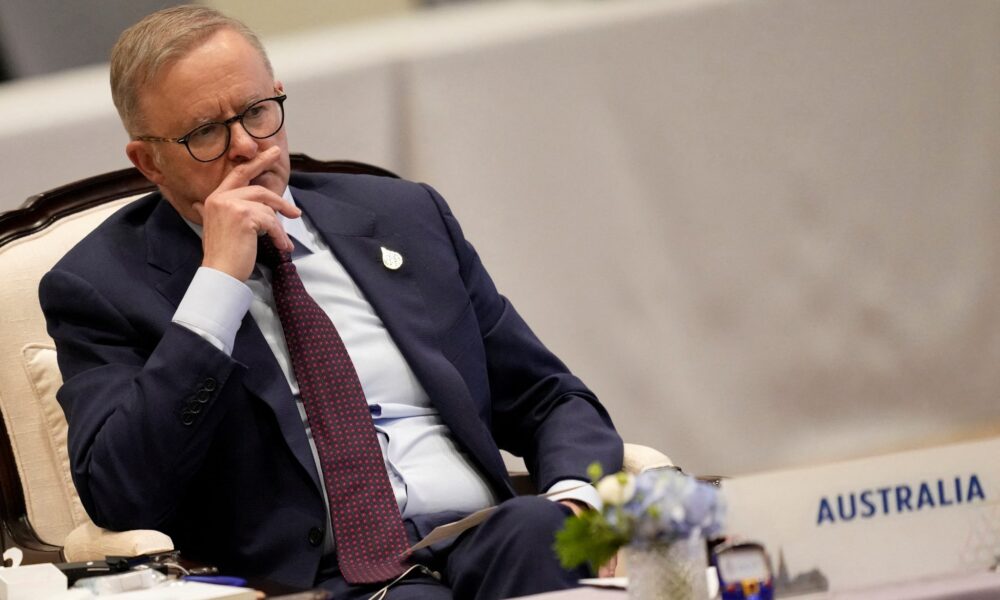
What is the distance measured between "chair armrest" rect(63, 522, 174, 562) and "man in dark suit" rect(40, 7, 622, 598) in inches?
1.2

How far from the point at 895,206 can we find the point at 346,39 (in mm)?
1516

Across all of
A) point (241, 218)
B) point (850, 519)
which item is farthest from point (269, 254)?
point (850, 519)

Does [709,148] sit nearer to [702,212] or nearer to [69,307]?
[702,212]

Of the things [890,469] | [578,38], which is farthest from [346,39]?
[890,469]

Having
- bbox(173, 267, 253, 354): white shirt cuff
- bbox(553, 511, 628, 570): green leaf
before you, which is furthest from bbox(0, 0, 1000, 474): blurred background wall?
bbox(553, 511, 628, 570): green leaf

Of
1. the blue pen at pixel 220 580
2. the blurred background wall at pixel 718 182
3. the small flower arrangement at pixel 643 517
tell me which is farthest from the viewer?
the blurred background wall at pixel 718 182

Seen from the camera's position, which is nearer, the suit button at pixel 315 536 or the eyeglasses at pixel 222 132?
the suit button at pixel 315 536

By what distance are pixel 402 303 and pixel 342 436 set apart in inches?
10.7

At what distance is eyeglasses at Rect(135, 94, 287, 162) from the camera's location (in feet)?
6.78

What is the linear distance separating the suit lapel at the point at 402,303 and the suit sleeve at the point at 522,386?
0.11 m

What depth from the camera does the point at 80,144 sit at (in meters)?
3.11

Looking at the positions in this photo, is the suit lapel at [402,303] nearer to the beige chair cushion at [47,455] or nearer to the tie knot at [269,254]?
the tie knot at [269,254]

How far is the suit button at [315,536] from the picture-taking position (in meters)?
1.96

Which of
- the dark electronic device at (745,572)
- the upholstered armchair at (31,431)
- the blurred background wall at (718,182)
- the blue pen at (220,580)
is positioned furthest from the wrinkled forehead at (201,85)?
the blurred background wall at (718,182)
